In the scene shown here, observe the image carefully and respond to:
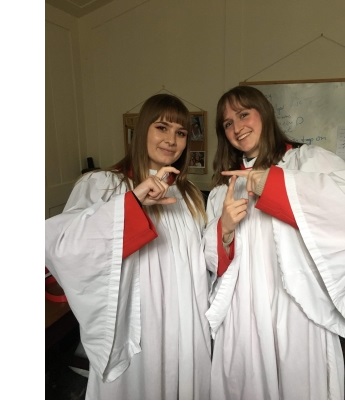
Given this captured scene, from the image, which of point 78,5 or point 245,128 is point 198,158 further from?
point 78,5

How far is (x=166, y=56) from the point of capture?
7.44 feet

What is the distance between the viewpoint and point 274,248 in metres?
0.88

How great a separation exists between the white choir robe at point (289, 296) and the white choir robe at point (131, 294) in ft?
0.24

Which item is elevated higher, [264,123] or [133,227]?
[264,123]

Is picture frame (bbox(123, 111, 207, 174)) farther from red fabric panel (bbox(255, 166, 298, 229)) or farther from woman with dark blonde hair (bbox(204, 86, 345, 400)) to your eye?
red fabric panel (bbox(255, 166, 298, 229))

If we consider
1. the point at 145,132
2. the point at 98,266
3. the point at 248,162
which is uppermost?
the point at 145,132

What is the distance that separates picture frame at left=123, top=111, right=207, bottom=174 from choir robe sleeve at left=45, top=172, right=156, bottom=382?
5.36 feet

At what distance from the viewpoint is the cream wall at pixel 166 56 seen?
1941 millimetres

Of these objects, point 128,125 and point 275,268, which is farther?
point 128,125

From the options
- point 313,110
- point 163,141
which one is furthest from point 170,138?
point 313,110

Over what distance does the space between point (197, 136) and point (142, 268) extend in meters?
1.68

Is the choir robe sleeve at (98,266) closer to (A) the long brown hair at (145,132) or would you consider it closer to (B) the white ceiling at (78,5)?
(A) the long brown hair at (145,132)

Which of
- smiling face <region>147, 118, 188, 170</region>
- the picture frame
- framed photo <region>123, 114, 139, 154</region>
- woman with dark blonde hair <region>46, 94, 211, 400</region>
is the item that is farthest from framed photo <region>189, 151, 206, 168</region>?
smiling face <region>147, 118, 188, 170</region>

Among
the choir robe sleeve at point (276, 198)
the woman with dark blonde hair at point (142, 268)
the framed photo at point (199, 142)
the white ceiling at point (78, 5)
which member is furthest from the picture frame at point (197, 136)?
the choir robe sleeve at point (276, 198)
